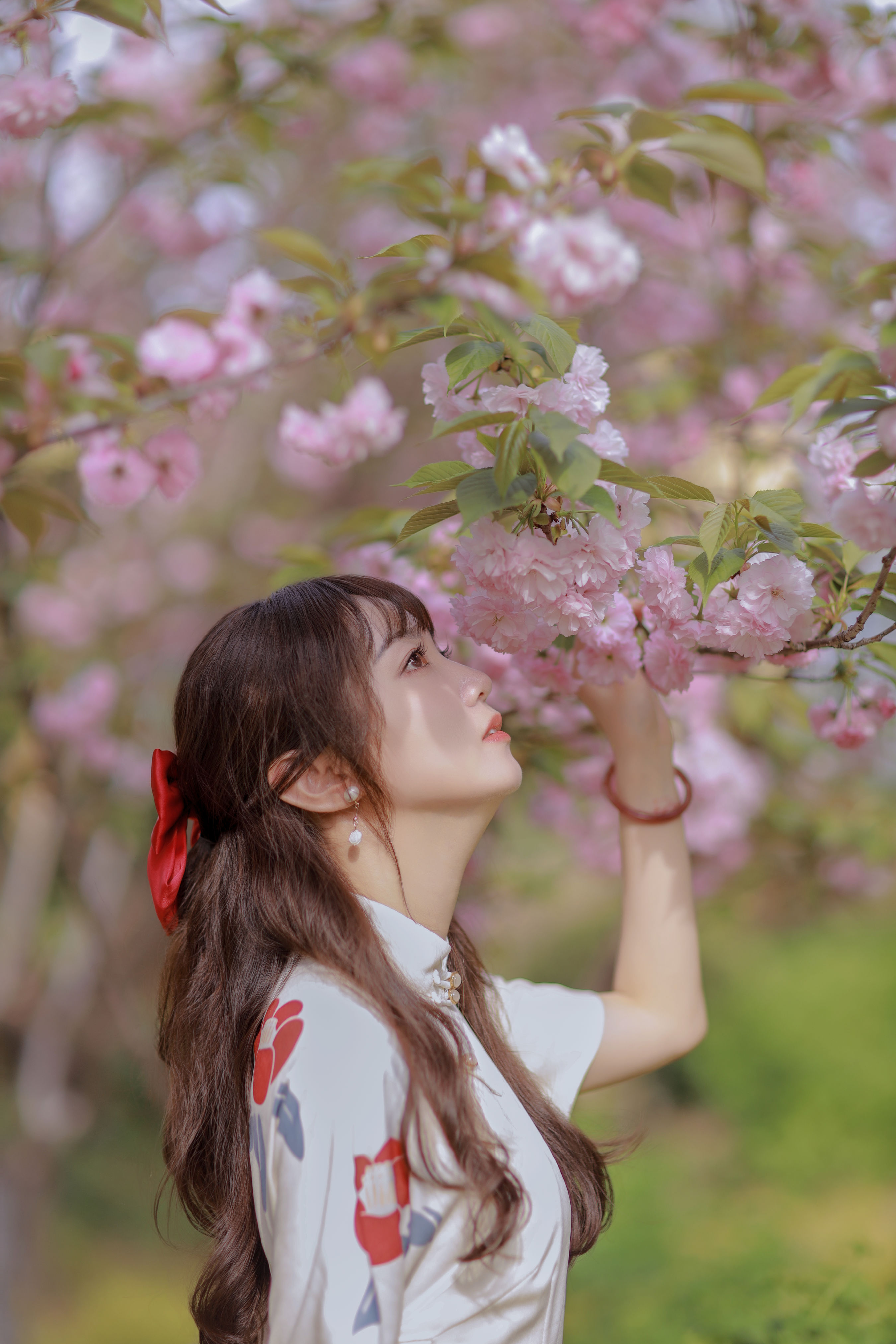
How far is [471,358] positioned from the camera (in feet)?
3.14

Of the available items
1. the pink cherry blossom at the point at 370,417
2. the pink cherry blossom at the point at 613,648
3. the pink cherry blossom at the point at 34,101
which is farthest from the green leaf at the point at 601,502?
the pink cherry blossom at the point at 34,101

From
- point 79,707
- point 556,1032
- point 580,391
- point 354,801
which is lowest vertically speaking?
point 79,707

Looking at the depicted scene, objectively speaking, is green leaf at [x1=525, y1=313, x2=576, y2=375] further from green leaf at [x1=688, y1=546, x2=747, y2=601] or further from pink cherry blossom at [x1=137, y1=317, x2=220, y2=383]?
pink cherry blossom at [x1=137, y1=317, x2=220, y2=383]

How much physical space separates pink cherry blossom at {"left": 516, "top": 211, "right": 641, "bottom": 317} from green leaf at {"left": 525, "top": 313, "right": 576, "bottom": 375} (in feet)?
0.15

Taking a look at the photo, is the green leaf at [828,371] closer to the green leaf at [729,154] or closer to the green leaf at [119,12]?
the green leaf at [729,154]

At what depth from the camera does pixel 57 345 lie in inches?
59.6

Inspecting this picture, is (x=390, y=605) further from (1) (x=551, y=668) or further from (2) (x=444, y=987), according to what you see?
(2) (x=444, y=987)

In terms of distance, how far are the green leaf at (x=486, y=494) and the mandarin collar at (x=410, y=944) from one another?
45 centimetres

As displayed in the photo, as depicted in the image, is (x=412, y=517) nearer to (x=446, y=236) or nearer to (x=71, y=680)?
(x=446, y=236)

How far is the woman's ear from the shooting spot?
1.16 metres

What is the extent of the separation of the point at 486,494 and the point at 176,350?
916 mm

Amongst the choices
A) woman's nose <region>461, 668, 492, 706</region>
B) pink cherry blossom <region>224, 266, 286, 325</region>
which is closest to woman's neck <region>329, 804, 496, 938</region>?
woman's nose <region>461, 668, 492, 706</region>

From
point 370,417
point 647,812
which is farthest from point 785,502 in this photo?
point 370,417

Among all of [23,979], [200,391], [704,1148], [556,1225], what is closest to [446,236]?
[200,391]
